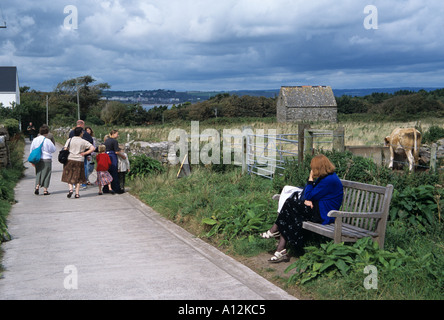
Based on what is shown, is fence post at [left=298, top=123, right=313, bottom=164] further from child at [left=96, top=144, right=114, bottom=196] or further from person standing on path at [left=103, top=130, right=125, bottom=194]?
child at [left=96, top=144, right=114, bottom=196]

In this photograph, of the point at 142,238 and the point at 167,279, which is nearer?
the point at 167,279

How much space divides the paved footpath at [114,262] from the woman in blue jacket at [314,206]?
708 mm

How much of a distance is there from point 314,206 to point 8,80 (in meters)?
87.4

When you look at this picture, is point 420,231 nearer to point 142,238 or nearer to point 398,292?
point 398,292

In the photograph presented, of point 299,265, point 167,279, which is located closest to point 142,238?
point 167,279

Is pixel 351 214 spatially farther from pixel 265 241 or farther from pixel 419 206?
pixel 419 206

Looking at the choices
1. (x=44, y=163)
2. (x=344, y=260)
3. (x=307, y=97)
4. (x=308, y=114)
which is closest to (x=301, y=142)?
(x=344, y=260)

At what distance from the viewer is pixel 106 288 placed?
5.78m

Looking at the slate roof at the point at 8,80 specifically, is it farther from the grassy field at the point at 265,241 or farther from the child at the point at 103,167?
the grassy field at the point at 265,241

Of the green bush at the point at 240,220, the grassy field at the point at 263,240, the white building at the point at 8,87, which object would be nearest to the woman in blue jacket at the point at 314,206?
the grassy field at the point at 263,240

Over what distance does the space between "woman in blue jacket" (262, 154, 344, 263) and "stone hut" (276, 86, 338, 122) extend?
2554 inches

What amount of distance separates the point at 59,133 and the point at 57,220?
39.9 meters

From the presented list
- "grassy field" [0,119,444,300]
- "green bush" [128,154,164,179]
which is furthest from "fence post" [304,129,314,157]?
"green bush" [128,154,164,179]

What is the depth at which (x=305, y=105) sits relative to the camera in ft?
238
